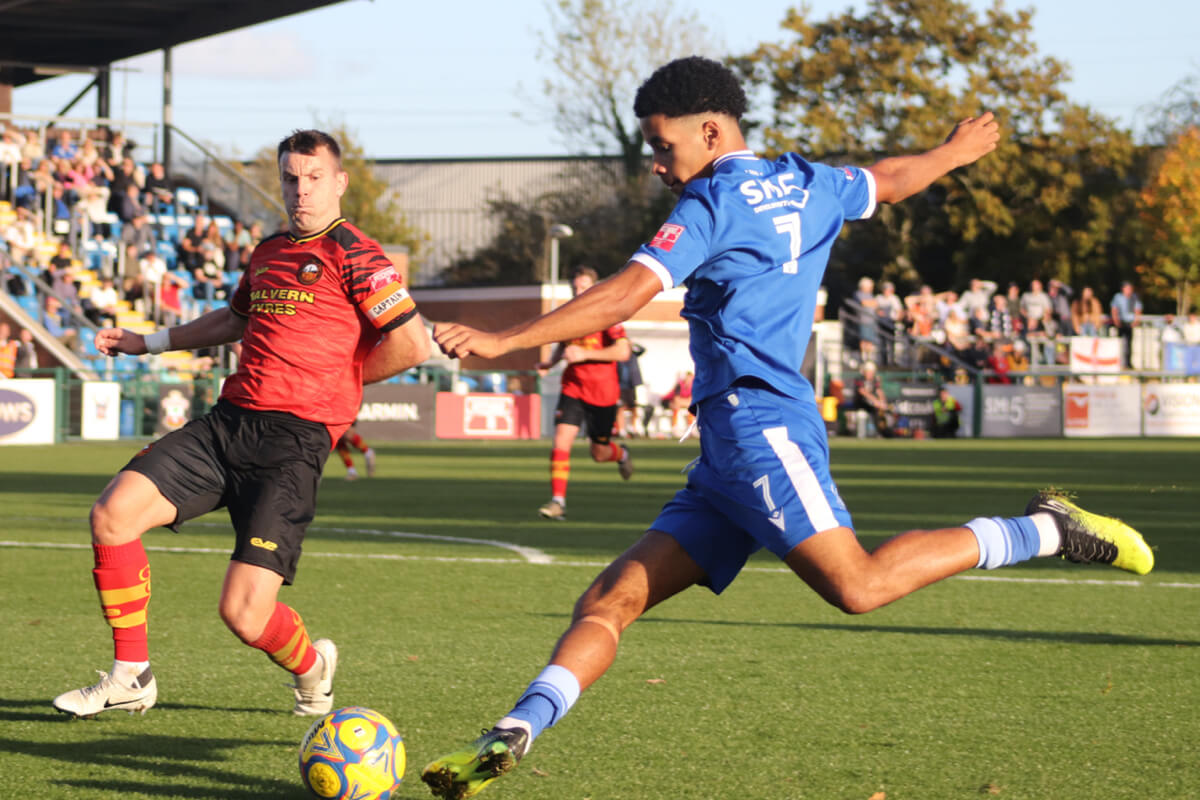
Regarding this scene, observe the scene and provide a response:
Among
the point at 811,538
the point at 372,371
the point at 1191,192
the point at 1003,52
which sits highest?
the point at 1003,52

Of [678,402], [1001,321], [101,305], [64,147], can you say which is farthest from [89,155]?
[1001,321]

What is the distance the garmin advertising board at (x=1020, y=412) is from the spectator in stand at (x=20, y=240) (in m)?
20.9

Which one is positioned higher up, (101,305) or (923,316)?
(923,316)

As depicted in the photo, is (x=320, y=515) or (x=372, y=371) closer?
(x=372, y=371)

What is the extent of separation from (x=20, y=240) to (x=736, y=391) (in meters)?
29.7

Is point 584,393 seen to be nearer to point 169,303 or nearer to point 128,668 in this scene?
point 128,668

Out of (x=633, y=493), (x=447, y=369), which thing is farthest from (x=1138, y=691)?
(x=447, y=369)

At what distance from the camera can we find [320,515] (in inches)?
564

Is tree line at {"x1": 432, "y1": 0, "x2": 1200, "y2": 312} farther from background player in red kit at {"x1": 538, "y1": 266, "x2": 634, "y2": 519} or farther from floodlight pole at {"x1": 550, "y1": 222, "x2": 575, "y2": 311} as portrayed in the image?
background player in red kit at {"x1": 538, "y1": 266, "x2": 634, "y2": 519}

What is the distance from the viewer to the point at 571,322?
407 cm

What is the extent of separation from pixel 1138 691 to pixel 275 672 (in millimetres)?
3482

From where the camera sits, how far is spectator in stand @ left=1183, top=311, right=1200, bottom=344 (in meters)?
39.8

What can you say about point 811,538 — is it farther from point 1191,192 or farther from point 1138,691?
point 1191,192

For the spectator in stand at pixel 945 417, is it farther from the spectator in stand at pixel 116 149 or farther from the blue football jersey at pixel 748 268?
the blue football jersey at pixel 748 268
